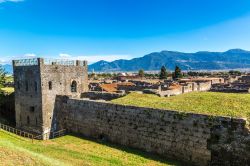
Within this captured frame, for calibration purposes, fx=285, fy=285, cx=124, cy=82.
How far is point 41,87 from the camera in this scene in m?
29.0

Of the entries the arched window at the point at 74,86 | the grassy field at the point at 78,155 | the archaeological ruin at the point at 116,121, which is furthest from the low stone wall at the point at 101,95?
the grassy field at the point at 78,155

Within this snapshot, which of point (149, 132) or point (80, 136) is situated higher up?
point (149, 132)

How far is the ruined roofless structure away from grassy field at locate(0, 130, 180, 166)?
6740 millimetres

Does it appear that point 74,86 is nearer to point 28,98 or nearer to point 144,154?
point 28,98

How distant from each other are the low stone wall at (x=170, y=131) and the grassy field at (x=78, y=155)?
96cm

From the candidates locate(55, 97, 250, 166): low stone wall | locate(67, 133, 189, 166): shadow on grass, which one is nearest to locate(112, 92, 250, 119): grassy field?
locate(55, 97, 250, 166): low stone wall

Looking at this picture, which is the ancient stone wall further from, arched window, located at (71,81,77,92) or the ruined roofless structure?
arched window, located at (71,81,77,92)

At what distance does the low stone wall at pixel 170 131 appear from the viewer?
15969 millimetres

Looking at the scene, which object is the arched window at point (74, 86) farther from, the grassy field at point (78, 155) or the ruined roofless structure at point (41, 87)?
the grassy field at point (78, 155)

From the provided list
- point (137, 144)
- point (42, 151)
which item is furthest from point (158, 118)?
point (42, 151)

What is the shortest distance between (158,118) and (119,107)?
3878 mm

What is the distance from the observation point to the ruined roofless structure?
2928 centimetres

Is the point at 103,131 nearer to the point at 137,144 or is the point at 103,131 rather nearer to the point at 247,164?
the point at 137,144

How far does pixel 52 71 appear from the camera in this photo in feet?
98.5
